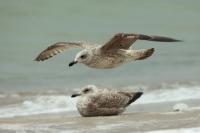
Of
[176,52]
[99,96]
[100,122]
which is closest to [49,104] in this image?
[99,96]

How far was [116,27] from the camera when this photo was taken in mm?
18750

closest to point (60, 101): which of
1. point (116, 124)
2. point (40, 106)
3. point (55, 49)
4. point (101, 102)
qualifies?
point (40, 106)

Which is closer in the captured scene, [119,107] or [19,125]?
[19,125]

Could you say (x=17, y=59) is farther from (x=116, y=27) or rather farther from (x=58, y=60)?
(x=116, y=27)

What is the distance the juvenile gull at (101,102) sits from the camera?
7824mm

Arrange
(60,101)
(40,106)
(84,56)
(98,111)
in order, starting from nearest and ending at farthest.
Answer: (98,111), (84,56), (40,106), (60,101)

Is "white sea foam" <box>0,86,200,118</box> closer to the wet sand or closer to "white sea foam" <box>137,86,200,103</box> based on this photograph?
"white sea foam" <box>137,86,200,103</box>

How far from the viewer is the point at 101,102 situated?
7.88 metres

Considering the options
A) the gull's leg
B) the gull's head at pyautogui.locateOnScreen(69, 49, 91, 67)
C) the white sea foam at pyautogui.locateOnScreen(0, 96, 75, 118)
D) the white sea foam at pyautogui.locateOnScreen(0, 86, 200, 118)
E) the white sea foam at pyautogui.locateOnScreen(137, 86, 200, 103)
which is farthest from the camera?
the white sea foam at pyautogui.locateOnScreen(137, 86, 200, 103)

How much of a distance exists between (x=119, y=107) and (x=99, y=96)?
25cm

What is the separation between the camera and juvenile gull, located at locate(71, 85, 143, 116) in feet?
25.7

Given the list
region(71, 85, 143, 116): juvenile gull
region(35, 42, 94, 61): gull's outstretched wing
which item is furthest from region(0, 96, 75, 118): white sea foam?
region(71, 85, 143, 116): juvenile gull

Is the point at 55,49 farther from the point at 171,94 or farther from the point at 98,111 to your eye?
the point at 171,94

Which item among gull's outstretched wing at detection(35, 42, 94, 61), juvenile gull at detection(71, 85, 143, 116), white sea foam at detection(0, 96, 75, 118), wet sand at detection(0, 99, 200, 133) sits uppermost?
gull's outstretched wing at detection(35, 42, 94, 61)
